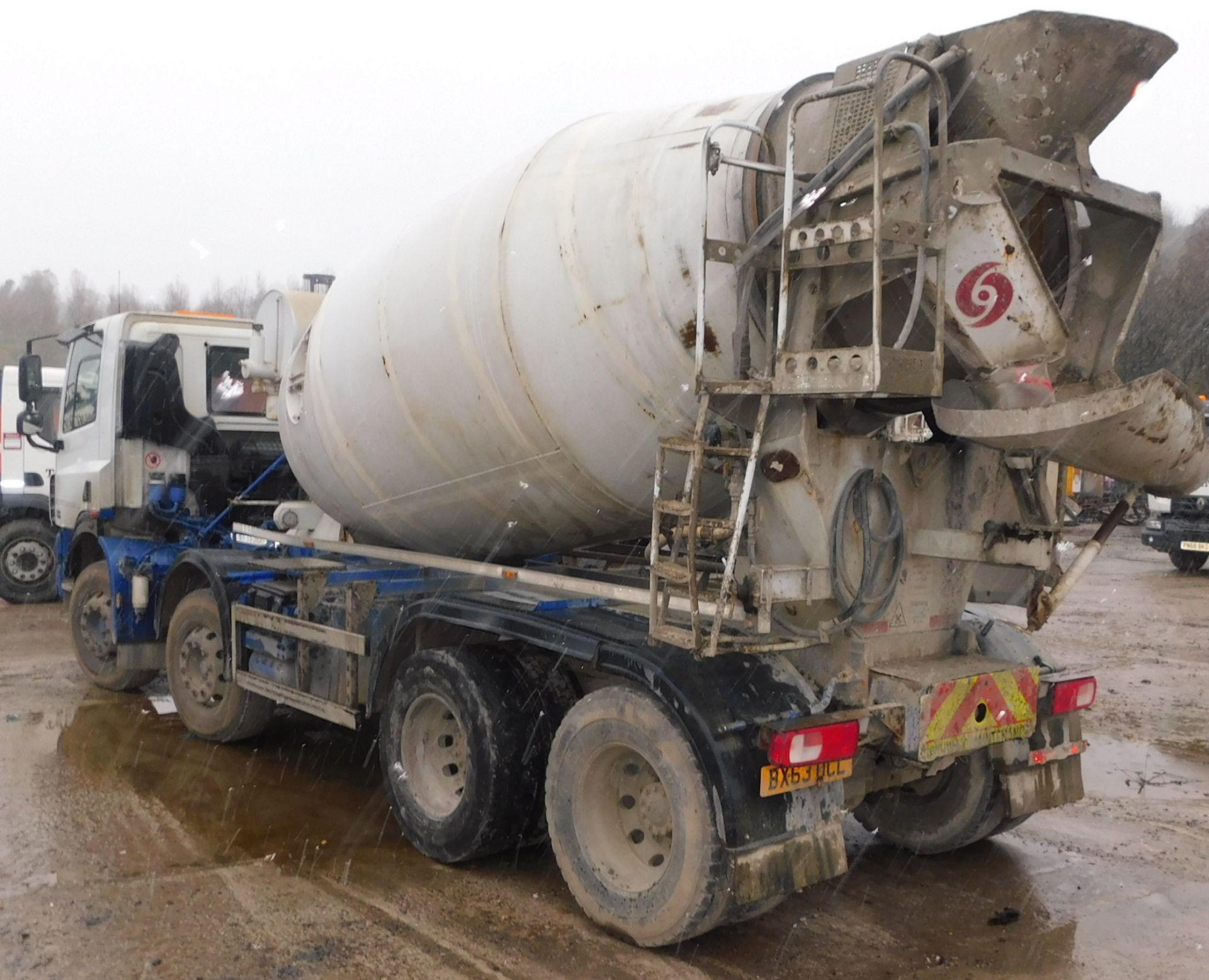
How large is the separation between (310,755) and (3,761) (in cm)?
172

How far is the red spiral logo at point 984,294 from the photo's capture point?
352 centimetres

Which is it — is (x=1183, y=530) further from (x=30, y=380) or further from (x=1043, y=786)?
(x=30, y=380)

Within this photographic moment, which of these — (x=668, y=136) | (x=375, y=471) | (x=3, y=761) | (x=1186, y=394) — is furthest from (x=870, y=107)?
(x=3, y=761)

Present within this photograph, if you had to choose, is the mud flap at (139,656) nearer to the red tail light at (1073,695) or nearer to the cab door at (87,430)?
the cab door at (87,430)

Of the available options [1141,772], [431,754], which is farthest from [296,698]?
[1141,772]

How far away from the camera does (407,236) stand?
17.9 feet

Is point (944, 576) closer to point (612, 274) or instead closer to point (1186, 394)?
point (1186, 394)

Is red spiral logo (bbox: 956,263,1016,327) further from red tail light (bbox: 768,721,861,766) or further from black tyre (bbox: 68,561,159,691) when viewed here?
black tyre (bbox: 68,561,159,691)

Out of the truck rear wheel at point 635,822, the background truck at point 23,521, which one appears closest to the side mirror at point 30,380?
the background truck at point 23,521

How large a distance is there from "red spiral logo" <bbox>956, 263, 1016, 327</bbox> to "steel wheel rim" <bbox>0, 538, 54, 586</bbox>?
39.3 ft

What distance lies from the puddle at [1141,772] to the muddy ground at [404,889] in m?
0.02

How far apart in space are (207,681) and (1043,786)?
488cm

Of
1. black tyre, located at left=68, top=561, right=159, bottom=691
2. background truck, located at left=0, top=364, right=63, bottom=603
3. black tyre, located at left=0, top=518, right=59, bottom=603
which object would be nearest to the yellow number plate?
black tyre, located at left=68, top=561, right=159, bottom=691

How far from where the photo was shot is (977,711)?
13.4 ft
